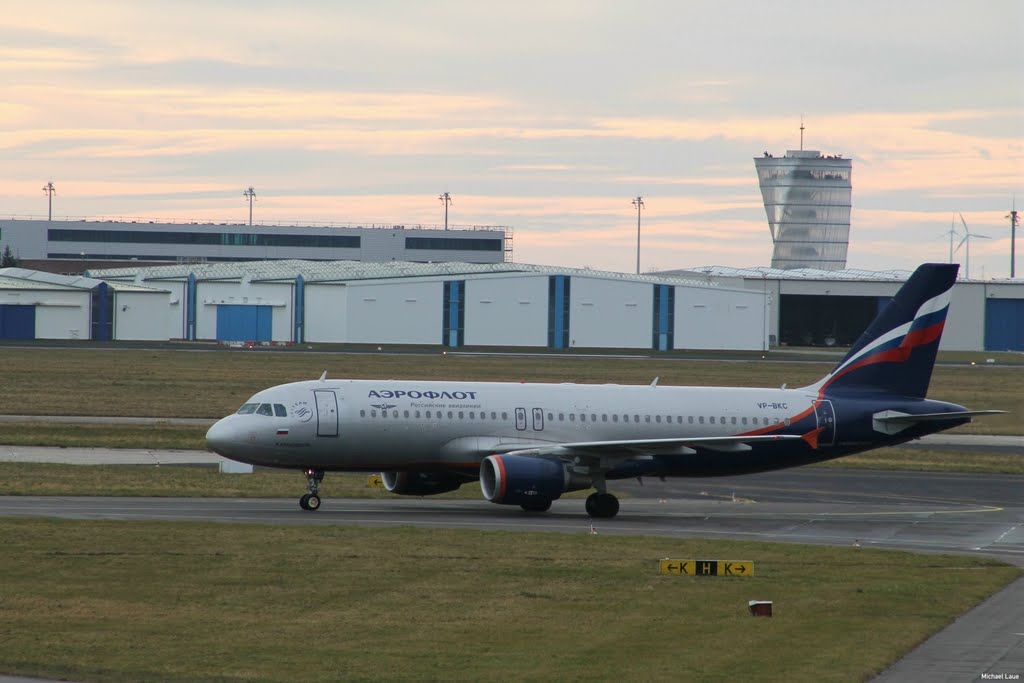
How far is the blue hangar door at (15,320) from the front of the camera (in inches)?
5335

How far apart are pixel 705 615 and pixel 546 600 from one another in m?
3.01

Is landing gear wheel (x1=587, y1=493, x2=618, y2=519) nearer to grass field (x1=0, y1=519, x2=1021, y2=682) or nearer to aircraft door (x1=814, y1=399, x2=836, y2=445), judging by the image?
grass field (x1=0, y1=519, x2=1021, y2=682)

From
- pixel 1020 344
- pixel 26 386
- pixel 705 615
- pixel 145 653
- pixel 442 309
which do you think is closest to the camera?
pixel 145 653

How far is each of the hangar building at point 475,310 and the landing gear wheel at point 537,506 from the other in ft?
337

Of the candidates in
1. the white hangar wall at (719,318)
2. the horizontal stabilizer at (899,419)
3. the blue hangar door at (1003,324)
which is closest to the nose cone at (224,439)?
the horizontal stabilizer at (899,419)

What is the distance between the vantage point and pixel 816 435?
142 ft

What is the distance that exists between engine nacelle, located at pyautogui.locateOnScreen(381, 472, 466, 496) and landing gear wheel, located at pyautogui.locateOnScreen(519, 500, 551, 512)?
235cm

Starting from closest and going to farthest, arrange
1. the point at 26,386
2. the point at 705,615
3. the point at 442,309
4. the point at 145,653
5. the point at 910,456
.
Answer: the point at 145,653 < the point at 705,615 < the point at 910,456 < the point at 26,386 < the point at 442,309

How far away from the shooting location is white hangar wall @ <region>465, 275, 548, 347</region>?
143 metres

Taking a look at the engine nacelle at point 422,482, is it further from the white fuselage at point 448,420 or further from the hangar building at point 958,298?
the hangar building at point 958,298

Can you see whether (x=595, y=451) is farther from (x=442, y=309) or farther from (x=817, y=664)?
(x=442, y=309)

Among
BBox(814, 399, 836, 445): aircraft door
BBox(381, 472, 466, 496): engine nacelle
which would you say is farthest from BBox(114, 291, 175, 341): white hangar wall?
BBox(814, 399, 836, 445): aircraft door

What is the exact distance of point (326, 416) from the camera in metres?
38.8

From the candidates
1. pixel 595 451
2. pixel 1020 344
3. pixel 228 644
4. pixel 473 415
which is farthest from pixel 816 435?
pixel 1020 344
